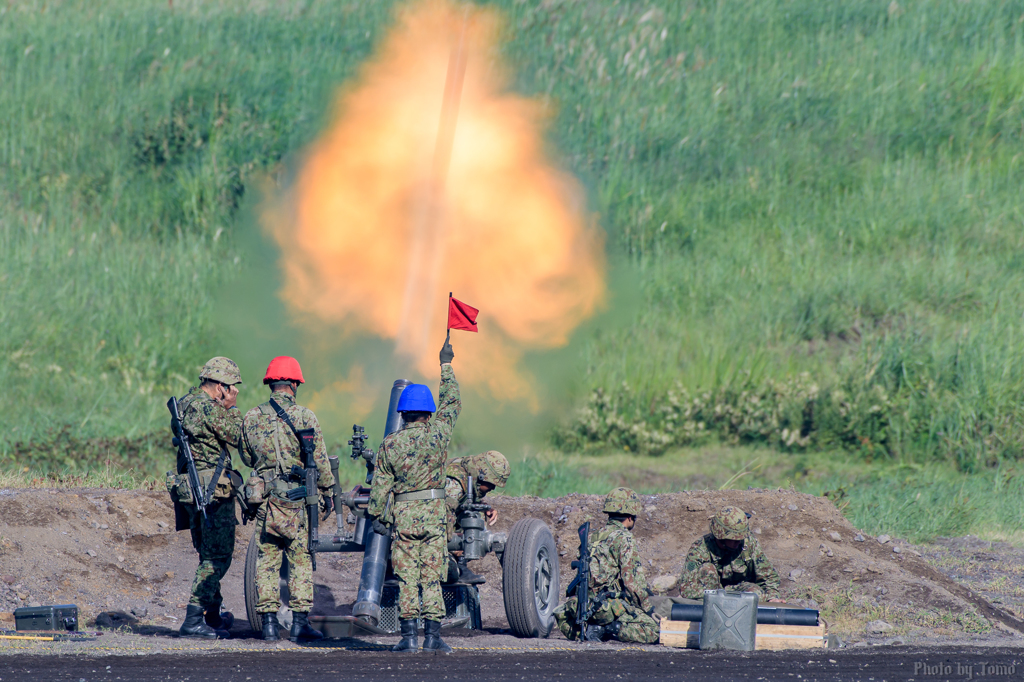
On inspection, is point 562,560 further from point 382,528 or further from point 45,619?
point 45,619

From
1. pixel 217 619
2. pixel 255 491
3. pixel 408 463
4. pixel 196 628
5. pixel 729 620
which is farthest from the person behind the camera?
pixel 217 619

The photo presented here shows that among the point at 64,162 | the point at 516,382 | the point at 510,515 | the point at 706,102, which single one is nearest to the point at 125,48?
the point at 64,162

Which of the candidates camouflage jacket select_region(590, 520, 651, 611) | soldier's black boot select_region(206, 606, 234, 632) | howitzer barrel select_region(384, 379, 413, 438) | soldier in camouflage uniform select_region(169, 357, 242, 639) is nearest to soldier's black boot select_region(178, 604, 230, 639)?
soldier in camouflage uniform select_region(169, 357, 242, 639)

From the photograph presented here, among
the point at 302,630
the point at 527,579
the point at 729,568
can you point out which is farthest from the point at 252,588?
the point at 729,568

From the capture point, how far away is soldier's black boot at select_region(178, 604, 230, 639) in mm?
9125

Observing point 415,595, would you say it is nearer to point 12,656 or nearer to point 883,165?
point 12,656

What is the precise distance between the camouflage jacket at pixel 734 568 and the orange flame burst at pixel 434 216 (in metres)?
7.79

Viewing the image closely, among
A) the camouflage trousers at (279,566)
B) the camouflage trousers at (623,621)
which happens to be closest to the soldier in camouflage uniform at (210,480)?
the camouflage trousers at (279,566)

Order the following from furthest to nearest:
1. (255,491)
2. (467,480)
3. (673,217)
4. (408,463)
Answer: (673,217)
(467,480)
(255,491)
(408,463)

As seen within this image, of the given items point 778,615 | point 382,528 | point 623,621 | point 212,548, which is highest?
point 382,528

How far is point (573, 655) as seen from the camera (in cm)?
840

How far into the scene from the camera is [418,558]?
338 inches

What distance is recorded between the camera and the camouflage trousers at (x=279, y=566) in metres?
8.89

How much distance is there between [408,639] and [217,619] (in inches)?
78.1
